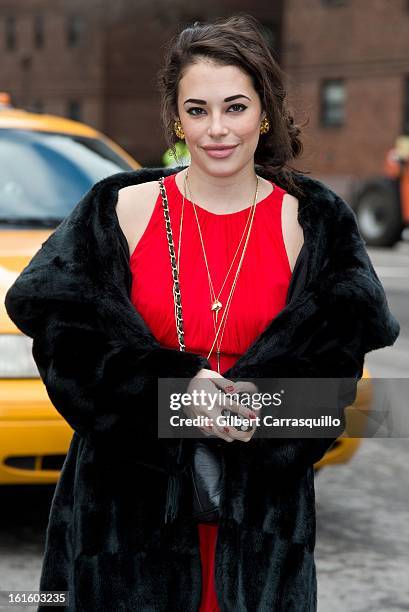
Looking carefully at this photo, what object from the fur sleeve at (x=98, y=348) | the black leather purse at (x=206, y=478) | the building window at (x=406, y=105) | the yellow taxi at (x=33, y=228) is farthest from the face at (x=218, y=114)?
the building window at (x=406, y=105)

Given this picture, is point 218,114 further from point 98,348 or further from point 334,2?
point 334,2

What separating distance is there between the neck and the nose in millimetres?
84

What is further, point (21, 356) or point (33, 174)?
point (33, 174)

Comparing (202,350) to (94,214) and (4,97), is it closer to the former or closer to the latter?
(94,214)

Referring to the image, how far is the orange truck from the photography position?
66.0ft

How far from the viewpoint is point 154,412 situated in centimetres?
228

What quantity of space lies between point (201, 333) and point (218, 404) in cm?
20

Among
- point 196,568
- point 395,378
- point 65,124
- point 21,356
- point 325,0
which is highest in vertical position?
point 325,0

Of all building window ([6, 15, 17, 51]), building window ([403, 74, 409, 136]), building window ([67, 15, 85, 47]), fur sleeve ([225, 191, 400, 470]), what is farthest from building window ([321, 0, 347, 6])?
fur sleeve ([225, 191, 400, 470])

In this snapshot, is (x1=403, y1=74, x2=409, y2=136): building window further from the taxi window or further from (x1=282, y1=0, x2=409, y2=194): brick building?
the taxi window

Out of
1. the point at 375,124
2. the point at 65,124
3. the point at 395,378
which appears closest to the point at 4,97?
the point at 65,124

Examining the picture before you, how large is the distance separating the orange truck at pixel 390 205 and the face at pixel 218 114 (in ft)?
58.8

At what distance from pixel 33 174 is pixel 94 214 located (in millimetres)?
3431

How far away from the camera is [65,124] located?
630 cm
